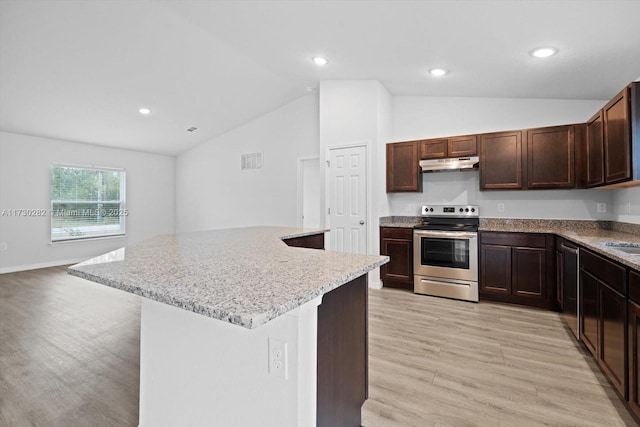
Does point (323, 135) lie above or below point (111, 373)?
above

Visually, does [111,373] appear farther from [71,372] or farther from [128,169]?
[128,169]

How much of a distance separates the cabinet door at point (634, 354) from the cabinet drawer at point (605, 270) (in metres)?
0.13

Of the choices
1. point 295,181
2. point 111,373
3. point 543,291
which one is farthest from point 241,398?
point 295,181

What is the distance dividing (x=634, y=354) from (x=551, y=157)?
2.60 m

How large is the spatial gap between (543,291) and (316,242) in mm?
2502

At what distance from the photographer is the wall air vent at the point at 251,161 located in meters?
6.45

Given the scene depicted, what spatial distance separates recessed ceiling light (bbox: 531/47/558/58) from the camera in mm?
2638

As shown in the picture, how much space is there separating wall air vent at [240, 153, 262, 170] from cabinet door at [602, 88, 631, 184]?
5253mm

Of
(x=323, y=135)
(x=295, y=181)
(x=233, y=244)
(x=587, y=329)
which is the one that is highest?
(x=323, y=135)

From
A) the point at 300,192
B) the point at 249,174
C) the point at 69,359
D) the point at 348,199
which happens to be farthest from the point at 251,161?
the point at 69,359

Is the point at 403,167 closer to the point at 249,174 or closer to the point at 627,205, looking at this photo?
the point at 627,205

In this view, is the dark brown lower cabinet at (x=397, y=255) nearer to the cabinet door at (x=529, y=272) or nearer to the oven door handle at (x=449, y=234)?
the oven door handle at (x=449, y=234)

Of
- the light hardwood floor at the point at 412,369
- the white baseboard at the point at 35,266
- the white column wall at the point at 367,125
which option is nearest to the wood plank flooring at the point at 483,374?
the light hardwood floor at the point at 412,369

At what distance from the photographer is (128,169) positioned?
23.1ft
